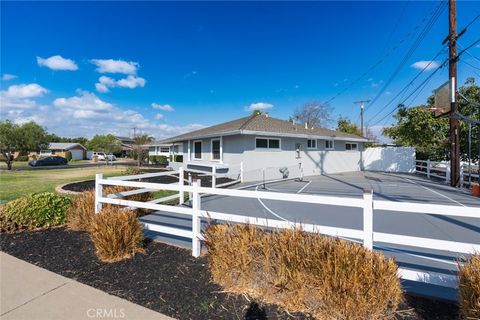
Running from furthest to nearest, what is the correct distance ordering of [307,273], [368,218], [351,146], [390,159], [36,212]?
[351,146], [390,159], [36,212], [368,218], [307,273]

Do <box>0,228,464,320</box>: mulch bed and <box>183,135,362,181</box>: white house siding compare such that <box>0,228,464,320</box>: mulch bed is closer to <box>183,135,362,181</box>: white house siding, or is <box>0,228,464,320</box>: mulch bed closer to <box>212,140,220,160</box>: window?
<box>183,135,362,181</box>: white house siding

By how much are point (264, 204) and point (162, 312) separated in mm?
6490

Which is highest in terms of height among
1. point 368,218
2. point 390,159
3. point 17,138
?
point 17,138

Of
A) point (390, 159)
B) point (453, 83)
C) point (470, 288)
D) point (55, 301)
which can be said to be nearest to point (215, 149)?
point (453, 83)

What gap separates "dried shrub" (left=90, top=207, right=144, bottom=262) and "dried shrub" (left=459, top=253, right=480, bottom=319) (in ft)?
14.1

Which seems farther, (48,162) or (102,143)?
(102,143)

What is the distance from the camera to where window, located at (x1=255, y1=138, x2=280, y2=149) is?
17281 mm

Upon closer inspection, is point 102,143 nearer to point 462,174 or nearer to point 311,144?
point 311,144

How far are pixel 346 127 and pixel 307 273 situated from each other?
45011mm

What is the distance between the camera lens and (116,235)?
169 inches

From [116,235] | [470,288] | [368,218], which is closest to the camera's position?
[470,288]

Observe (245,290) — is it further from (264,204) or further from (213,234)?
(264,204)

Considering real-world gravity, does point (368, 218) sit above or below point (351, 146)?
below

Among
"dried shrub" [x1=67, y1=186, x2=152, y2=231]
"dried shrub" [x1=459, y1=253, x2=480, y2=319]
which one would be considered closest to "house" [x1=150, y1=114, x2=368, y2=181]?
"dried shrub" [x1=67, y1=186, x2=152, y2=231]
